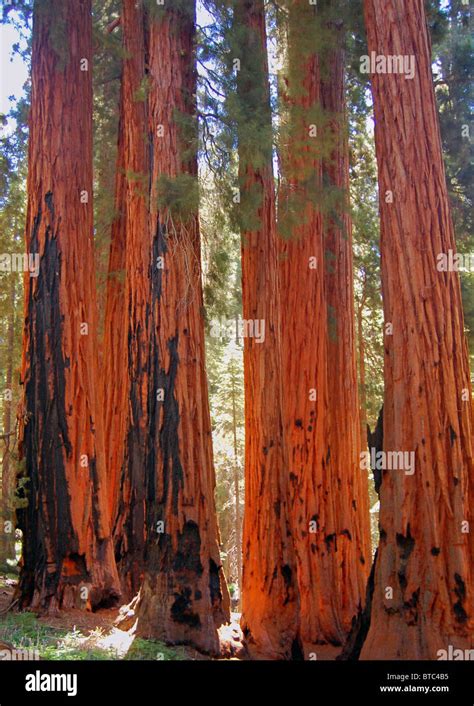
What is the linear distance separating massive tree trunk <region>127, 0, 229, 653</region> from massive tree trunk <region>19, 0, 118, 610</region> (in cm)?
94

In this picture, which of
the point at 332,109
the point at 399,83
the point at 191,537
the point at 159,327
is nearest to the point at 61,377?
the point at 159,327

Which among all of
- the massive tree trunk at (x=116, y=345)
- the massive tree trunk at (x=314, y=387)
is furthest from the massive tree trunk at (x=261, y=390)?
the massive tree trunk at (x=116, y=345)

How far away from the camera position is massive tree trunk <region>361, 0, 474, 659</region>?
6.77 metres

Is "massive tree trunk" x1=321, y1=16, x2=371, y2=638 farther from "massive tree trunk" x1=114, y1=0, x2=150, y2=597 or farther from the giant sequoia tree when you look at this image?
the giant sequoia tree

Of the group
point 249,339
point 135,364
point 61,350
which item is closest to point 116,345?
point 135,364

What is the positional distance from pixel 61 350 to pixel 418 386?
186 inches

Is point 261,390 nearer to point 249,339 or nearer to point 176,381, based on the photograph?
point 249,339

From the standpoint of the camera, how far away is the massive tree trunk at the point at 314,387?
12.0m

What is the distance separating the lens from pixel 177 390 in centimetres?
921

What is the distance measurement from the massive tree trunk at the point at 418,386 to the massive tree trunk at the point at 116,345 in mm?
6750

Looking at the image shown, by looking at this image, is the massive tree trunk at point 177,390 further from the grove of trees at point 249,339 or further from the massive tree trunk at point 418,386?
the massive tree trunk at point 418,386

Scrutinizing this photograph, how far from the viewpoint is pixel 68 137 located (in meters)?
10.4

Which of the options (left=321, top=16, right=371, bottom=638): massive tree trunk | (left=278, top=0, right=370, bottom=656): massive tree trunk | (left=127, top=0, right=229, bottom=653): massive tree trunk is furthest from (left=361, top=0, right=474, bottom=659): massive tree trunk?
(left=321, top=16, right=371, bottom=638): massive tree trunk
